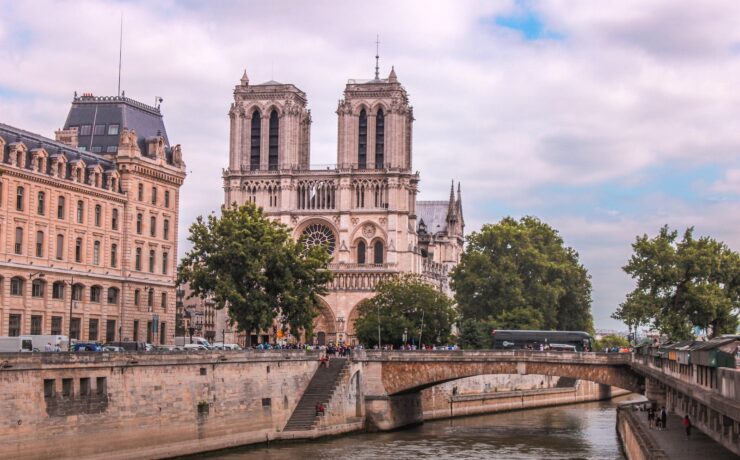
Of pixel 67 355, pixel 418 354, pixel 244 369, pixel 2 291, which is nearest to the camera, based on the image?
pixel 67 355

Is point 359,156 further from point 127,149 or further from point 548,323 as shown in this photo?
point 127,149

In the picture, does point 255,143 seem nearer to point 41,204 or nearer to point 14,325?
point 41,204

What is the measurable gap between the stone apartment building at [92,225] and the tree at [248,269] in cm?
403

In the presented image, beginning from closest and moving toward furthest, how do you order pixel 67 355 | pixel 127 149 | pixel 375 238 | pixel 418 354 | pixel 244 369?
pixel 67 355 → pixel 244 369 → pixel 418 354 → pixel 127 149 → pixel 375 238

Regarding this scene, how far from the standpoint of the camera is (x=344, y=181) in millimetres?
157000

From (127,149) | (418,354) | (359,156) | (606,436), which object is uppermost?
(359,156)

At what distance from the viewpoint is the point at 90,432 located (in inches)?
2208

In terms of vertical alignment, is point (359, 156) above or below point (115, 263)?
above

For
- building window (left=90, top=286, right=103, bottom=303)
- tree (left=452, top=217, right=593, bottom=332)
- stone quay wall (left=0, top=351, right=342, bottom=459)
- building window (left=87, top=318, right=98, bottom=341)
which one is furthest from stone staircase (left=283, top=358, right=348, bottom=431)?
tree (left=452, top=217, right=593, bottom=332)

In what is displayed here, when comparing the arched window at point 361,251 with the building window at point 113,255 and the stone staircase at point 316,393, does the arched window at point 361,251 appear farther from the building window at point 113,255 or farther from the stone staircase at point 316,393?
the stone staircase at point 316,393

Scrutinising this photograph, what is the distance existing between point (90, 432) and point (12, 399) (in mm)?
5480

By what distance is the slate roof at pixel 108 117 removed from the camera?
9462 cm

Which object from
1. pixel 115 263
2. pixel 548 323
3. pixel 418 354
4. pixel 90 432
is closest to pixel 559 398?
pixel 548 323

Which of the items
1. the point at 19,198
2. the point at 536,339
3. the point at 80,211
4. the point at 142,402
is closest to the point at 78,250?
the point at 80,211
